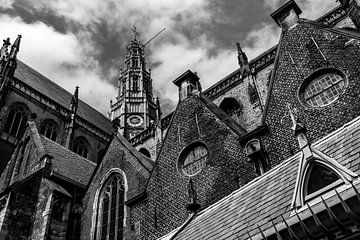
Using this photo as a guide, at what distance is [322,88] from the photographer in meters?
9.16

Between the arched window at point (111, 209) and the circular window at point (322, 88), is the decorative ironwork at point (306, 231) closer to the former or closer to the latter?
the circular window at point (322, 88)

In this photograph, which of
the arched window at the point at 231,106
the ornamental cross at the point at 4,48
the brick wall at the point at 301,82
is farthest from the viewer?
the ornamental cross at the point at 4,48

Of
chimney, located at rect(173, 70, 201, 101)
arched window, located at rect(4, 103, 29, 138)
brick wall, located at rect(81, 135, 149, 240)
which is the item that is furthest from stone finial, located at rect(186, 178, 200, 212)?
arched window, located at rect(4, 103, 29, 138)

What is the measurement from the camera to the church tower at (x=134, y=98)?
36.3 m

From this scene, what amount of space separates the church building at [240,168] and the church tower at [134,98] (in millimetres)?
18472

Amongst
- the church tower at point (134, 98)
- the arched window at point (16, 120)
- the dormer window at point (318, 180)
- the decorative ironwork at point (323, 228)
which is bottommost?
the decorative ironwork at point (323, 228)

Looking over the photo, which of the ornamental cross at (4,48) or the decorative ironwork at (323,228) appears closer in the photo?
the decorative ironwork at (323,228)

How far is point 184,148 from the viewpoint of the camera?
37.3ft

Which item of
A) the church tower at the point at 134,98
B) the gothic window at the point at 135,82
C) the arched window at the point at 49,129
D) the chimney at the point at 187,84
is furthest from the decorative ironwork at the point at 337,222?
the gothic window at the point at 135,82

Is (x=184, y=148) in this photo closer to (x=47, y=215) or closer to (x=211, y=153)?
(x=211, y=153)

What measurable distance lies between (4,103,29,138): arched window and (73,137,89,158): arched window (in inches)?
187

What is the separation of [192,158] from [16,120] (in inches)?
687

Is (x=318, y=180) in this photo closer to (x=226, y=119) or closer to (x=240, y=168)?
(x=240, y=168)

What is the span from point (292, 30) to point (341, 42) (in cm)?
194
